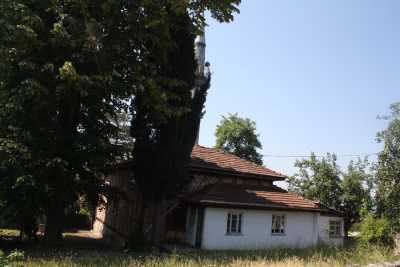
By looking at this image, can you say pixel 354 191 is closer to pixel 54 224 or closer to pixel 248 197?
pixel 248 197

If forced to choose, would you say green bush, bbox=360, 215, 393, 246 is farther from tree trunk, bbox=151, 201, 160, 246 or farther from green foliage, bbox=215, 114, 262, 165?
green foliage, bbox=215, 114, 262, 165

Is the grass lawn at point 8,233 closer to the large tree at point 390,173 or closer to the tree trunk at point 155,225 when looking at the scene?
the tree trunk at point 155,225

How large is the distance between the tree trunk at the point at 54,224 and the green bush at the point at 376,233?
1435 cm

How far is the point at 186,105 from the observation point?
1995 cm

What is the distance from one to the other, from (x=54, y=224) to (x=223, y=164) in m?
11.3

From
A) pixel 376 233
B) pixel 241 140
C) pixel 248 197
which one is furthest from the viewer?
pixel 241 140

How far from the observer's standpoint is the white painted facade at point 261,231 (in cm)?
2167

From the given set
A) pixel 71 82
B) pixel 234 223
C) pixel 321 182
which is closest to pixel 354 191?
pixel 321 182

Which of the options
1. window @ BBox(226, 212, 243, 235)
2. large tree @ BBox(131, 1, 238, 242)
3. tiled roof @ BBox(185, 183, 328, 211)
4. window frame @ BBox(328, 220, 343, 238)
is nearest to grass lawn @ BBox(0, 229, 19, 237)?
large tree @ BBox(131, 1, 238, 242)

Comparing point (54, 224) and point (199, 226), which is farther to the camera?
point (199, 226)

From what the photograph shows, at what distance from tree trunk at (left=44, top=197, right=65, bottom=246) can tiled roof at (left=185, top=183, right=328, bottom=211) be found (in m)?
6.77

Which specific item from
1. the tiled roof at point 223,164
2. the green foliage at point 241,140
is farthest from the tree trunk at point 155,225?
the green foliage at point 241,140

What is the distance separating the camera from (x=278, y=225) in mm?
24812

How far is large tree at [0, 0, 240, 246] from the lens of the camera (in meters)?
16.2
